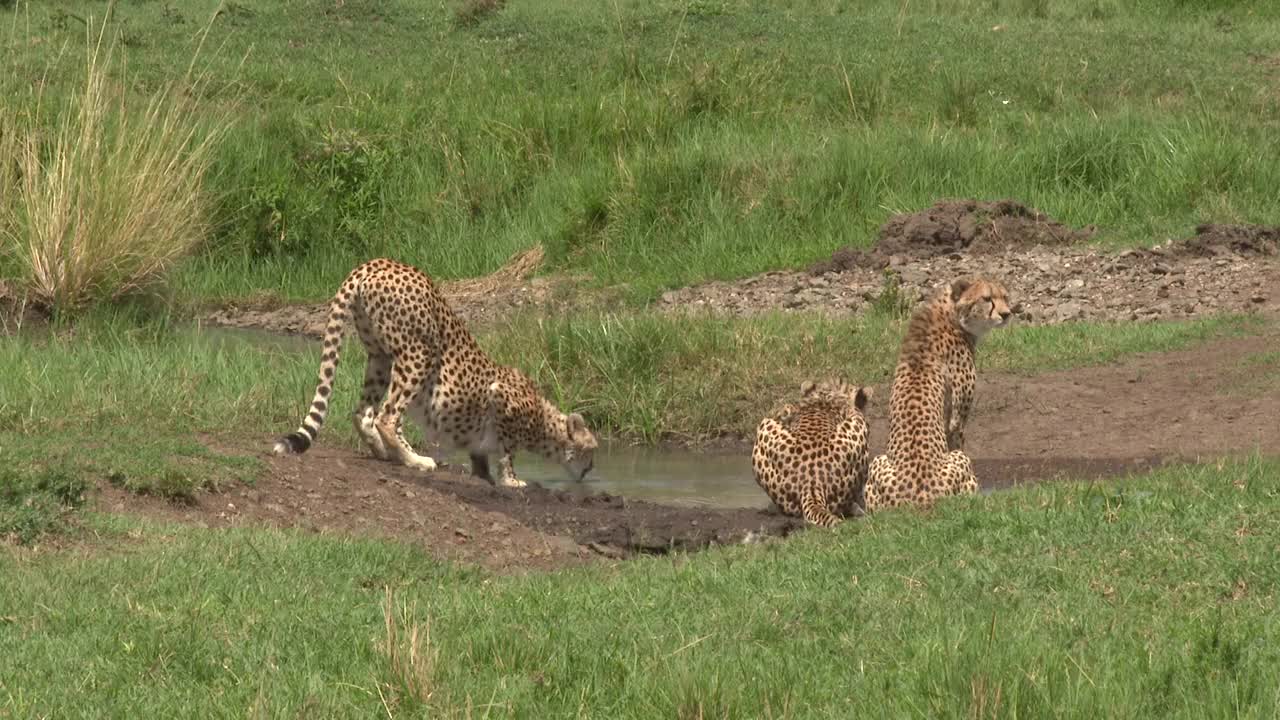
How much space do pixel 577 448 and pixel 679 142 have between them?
22.8 ft

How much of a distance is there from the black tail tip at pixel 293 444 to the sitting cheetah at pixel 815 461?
7.24ft

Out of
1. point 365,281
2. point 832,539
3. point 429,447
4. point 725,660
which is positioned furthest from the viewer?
point 429,447

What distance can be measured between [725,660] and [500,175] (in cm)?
1253

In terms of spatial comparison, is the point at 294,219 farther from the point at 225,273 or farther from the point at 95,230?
the point at 95,230

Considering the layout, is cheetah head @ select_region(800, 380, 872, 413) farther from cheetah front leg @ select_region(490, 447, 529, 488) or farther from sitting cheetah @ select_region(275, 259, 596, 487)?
cheetah front leg @ select_region(490, 447, 529, 488)

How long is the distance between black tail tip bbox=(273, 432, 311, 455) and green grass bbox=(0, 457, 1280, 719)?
1732 millimetres

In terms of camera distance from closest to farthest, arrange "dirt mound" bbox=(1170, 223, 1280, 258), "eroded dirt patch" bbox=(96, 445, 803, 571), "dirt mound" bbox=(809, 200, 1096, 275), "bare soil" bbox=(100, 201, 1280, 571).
→ "eroded dirt patch" bbox=(96, 445, 803, 571) → "bare soil" bbox=(100, 201, 1280, 571) → "dirt mound" bbox=(1170, 223, 1280, 258) → "dirt mound" bbox=(809, 200, 1096, 275)

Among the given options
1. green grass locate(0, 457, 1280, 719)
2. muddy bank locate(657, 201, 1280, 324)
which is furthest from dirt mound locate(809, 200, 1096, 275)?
green grass locate(0, 457, 1280, 719)

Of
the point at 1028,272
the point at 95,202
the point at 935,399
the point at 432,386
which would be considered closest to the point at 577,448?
the point at 432,386

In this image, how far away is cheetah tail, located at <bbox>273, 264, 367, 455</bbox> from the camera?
9.79 meters

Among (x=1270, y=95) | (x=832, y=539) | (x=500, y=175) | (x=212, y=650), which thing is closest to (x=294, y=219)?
(x=500, y=175)

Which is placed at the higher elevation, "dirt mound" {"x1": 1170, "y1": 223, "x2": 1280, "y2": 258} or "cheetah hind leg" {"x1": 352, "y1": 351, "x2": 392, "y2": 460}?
"dirt mound" {"x1": 1170, "y1": 223, "x2": 1280, "y2": 258}

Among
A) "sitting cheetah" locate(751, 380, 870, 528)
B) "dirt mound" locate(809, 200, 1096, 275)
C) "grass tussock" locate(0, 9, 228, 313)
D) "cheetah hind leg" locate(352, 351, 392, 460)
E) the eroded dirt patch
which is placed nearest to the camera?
the eroded dirt patch

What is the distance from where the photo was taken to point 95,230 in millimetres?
12836
